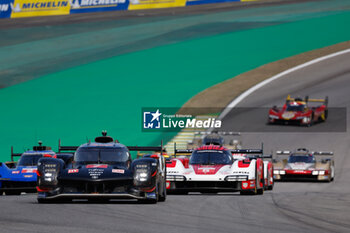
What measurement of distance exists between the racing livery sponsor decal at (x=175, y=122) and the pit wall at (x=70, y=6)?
50.9 feet

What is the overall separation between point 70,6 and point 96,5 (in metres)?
1.85

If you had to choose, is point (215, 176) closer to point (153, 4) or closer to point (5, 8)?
point (153, 4)

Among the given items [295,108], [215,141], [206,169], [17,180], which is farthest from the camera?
[295,108]

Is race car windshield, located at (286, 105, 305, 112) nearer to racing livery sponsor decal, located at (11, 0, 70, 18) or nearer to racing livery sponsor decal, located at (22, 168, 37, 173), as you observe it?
racing livery sponsor decal, located at (22, 168, 37, 173)

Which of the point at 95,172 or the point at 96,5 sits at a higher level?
the point at 96,5

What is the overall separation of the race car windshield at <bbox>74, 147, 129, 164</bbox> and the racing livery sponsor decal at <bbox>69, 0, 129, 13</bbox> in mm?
39517

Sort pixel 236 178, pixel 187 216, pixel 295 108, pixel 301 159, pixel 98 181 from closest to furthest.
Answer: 1. pixel 187 216
2. pixel 98 181
3. pixel 236 178
4. pixel 301 159
5. pixel 295 108

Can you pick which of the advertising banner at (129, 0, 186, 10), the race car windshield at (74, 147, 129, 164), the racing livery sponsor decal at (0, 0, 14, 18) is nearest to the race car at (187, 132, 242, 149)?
the race car windshield at (74, 147, 129, 164)

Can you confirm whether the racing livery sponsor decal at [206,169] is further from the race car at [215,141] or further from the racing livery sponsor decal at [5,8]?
the racing livery sponsor decal at [5,8]

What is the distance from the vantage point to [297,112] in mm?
40531

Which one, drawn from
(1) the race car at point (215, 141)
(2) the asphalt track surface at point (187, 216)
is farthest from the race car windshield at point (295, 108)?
(2) the asphalt track surface at point (187, 216)

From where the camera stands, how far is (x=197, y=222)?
11414 millimetres

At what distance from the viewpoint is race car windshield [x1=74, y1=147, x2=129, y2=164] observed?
16.5m

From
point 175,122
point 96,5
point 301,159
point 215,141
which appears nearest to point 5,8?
point 96,5
